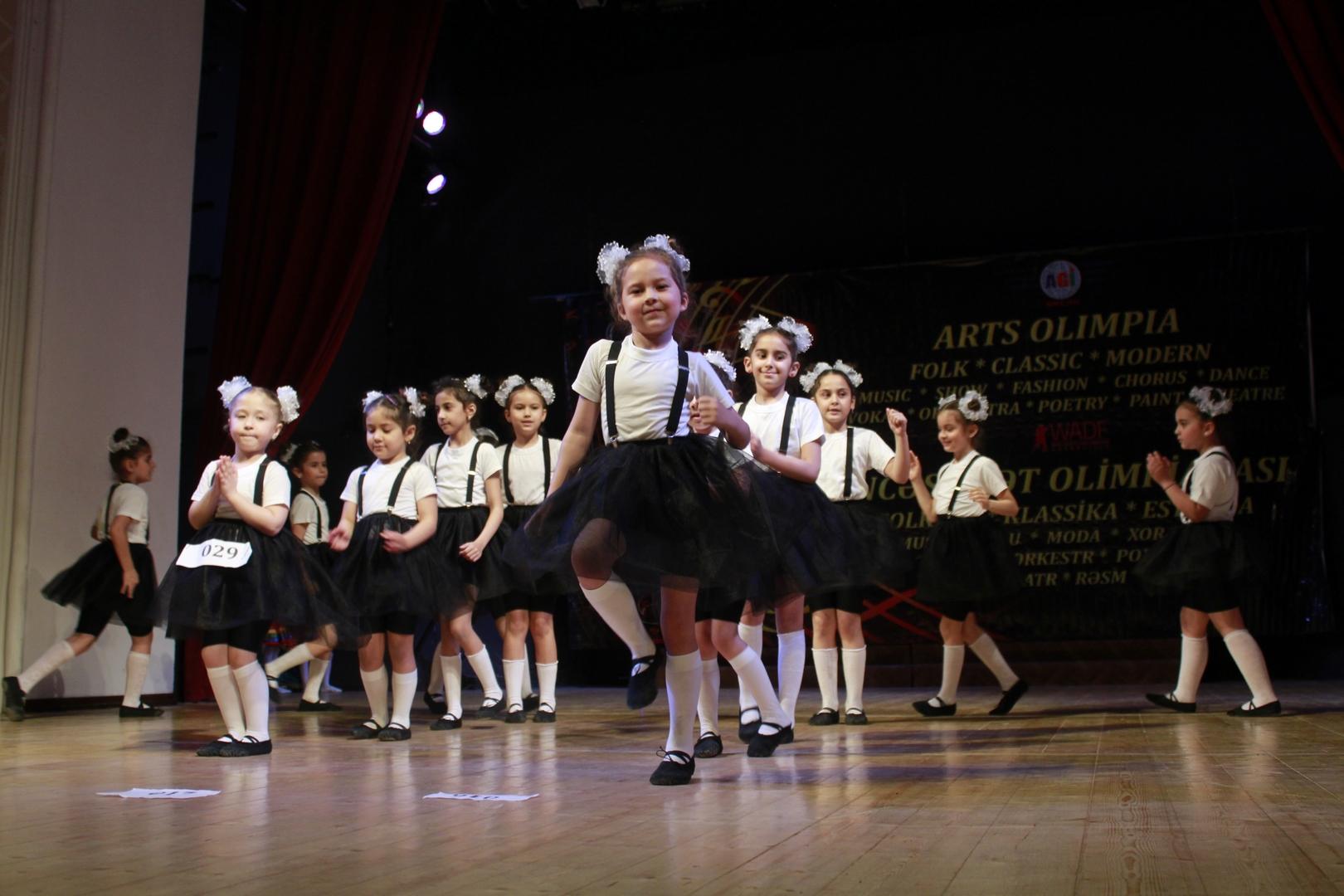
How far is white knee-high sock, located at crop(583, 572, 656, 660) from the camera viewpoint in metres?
3.07

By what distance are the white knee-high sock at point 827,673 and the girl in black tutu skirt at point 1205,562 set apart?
1.35m

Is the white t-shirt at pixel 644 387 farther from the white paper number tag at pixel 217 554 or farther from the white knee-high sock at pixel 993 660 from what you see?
the white knee-high sock at pixel 993 660

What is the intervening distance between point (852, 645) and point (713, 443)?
6.73 ft

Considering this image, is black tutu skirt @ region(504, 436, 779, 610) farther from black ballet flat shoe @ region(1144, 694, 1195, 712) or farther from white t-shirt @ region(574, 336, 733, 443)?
black ballet flat shoe @ region(1144, 694, 1195, 712)

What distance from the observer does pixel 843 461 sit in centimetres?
497

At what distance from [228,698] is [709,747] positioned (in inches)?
61.3

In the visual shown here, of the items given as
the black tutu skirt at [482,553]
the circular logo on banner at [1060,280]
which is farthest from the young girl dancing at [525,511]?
the circular logo on banner at [1060,280]

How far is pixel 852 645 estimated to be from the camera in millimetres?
4957

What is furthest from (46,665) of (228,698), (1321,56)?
(1321,56)

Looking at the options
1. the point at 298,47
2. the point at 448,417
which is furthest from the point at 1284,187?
the point at 298,47

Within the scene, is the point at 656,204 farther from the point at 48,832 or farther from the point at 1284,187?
the point at 48,832

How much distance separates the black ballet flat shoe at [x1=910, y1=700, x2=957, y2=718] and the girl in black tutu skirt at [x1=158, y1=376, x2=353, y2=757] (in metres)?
2.52

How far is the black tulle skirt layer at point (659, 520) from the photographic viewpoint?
2941 mm

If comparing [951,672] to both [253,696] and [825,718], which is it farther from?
[253,696]
